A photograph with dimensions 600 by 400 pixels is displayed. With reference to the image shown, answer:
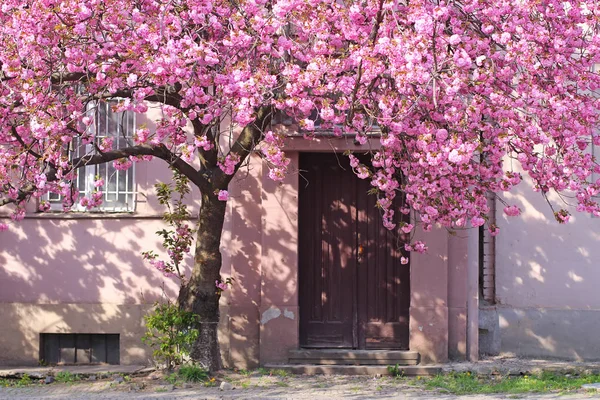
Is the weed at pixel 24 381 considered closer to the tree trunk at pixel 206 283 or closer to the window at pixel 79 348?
the window at pixel 79 348

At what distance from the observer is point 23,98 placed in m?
9.13

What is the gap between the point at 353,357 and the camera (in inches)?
473

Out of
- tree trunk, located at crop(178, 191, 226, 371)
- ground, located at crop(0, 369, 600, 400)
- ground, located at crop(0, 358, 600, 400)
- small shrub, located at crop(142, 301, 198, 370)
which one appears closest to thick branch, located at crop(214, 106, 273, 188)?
tree trunk, located at crop(178, 191, 226, 371)

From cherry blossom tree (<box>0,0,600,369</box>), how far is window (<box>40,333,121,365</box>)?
10.1 ft

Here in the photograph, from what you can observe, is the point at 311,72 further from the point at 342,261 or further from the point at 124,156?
the point at 342,261

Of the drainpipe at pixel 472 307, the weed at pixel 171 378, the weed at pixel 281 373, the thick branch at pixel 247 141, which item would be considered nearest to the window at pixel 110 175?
the thick branch at pixel 247 141

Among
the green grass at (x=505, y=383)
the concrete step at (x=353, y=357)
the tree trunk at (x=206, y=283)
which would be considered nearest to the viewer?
the green grass at (x=505, y=383)

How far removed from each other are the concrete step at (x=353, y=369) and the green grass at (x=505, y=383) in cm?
23

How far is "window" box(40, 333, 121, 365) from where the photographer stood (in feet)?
40.7

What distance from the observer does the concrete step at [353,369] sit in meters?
11.7

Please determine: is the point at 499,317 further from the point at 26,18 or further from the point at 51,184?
the point at 26,18

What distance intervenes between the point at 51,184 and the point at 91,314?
3.20m

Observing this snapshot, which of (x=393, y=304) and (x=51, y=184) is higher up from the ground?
(x=51, y=184)

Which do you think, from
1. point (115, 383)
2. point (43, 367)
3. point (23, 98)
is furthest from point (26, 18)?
point (43, 367)
